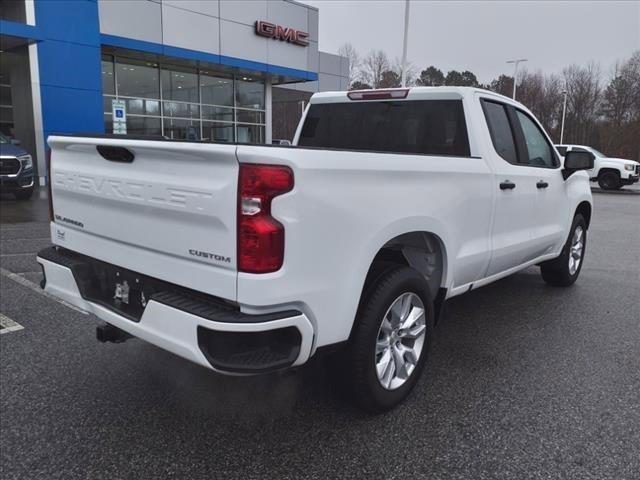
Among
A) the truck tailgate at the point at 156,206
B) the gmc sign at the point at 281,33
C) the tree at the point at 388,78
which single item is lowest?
the truck tailgate at the point at 156,206

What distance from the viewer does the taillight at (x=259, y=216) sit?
7.35ft

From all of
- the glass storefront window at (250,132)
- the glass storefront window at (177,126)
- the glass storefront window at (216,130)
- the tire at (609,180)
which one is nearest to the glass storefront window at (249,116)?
the glass storefront window at (250,132)

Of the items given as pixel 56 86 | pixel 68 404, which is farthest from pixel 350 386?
pixel 56 86

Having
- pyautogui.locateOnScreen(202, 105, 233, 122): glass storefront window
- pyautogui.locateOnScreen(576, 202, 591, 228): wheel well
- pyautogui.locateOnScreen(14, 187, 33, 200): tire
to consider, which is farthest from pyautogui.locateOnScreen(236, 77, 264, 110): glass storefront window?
pyautogui.locateOnScreen(576, 202, 591, 228): wheel well

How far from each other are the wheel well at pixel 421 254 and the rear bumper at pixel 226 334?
2.98 feet

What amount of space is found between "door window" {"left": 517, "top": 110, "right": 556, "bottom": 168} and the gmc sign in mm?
18843

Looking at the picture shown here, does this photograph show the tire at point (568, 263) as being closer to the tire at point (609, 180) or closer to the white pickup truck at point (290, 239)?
the white pickup truck at point (290, 239)

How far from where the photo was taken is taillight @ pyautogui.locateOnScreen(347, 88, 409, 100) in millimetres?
4141

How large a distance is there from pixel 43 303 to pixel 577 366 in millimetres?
4468

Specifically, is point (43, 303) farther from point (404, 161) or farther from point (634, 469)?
point (634, 469)

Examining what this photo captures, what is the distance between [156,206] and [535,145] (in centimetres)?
359

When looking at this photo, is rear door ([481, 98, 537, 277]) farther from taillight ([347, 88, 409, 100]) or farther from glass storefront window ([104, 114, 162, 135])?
glass storefront window ([104, 114, 162, 135])

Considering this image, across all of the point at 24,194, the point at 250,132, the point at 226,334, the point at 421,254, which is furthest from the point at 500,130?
the point at 250,132

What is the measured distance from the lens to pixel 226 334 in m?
2.27
